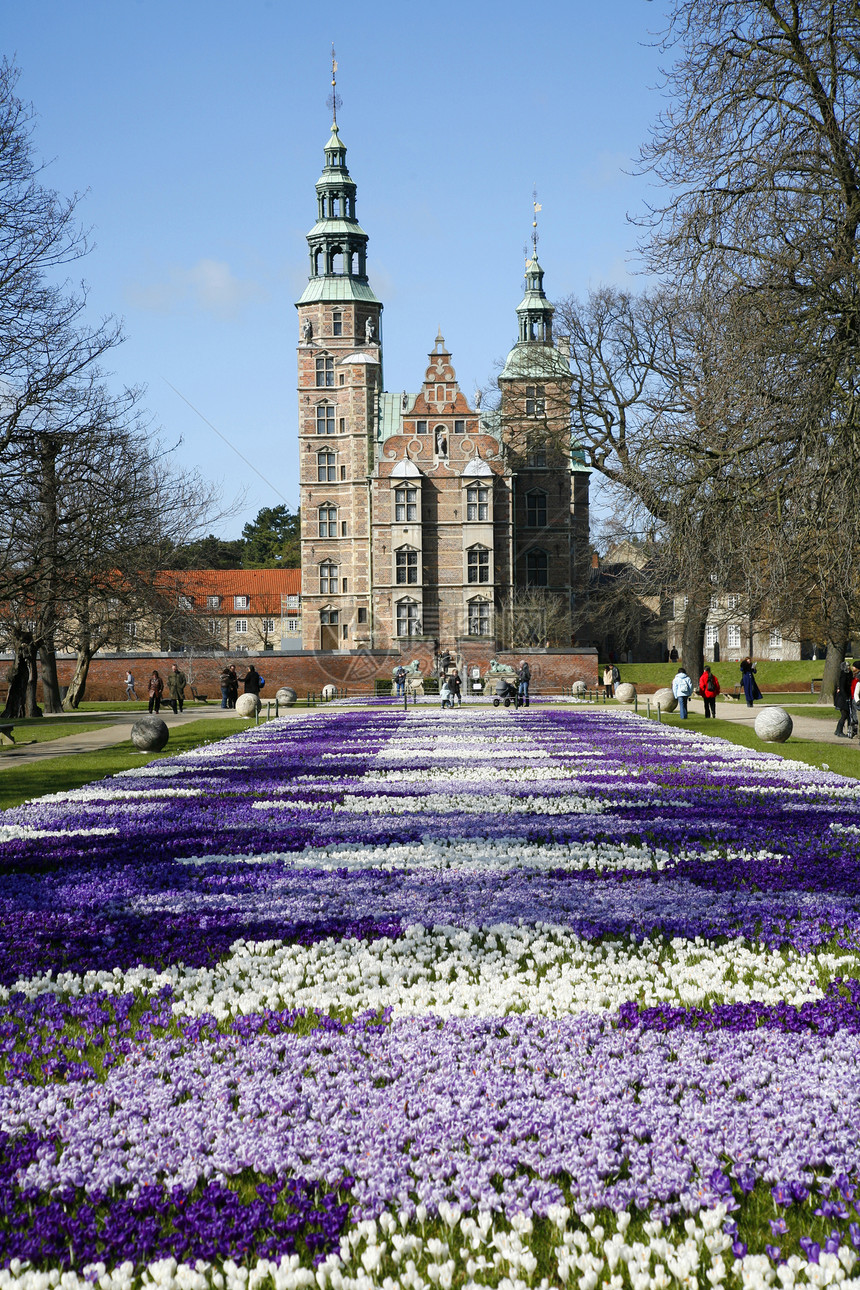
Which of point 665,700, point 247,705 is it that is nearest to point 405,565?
point 247,705

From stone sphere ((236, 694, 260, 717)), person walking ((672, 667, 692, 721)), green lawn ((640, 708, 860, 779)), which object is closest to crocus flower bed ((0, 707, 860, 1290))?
green lawn ((640, 708, 860, 779))

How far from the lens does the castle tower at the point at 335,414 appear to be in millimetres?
82375

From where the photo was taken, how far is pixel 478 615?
80000 millimetres

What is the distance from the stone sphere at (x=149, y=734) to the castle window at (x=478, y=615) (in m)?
53.4

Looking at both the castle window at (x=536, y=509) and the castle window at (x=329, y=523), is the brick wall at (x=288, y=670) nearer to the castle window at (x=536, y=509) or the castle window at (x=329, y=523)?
the castle window at (x=329, y=523)

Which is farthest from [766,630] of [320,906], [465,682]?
[320,906]

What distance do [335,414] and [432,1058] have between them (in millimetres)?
79960

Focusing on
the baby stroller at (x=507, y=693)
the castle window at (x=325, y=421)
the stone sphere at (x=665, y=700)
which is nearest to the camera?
the stone sphere at (x=665, y=700)

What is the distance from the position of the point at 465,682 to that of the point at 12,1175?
5640 centimetres

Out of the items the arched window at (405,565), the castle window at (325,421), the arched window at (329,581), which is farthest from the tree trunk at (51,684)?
the castle window at (325,421)

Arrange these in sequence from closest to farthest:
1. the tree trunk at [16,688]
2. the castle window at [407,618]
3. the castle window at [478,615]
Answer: the tree trunk at [16,688] → the castle window at [407,618] → the castle window at [478,615]

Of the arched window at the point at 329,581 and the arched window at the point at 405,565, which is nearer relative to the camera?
the arched window at the point at 405,565

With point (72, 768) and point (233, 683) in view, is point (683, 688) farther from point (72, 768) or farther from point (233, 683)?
point (233, 683)

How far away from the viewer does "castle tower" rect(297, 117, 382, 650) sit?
82375mm
